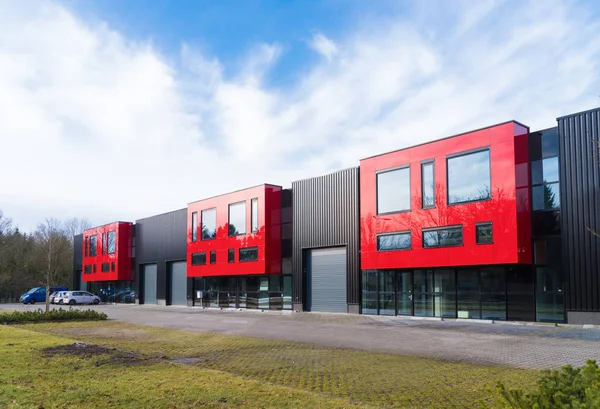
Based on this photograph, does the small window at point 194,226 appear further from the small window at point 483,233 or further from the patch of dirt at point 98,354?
the patch of dirt at point 98,354

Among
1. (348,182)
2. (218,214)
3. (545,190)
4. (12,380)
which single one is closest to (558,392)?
(12,380)

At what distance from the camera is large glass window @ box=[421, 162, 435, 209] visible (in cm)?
2475

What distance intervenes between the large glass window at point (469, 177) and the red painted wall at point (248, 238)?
543 inches

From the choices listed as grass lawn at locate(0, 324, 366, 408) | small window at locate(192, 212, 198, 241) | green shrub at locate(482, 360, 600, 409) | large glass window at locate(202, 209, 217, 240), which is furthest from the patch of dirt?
small window at locate(192, 212, 198, 241)

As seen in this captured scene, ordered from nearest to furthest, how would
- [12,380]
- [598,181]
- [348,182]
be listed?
[12,380], [598,181], [348,182]

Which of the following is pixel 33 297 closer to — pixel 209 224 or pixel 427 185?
pixel 209 224

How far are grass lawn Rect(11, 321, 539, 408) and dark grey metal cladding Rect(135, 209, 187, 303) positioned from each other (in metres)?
28.7

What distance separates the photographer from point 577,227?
20.1 metres

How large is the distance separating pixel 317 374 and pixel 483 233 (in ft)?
46.2

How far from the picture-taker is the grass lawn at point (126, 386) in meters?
7.63

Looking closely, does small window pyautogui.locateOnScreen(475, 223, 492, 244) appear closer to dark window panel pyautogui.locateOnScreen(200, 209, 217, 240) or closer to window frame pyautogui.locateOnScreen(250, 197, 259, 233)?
window frame pyautogui.locateOnScreen(250, 197, 259, 233)

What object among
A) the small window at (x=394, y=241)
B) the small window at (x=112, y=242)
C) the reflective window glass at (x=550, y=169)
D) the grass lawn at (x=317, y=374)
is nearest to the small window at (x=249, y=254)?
the small window at (x=394, y=241)

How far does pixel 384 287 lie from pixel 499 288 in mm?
6443

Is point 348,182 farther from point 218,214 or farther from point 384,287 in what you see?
point 218,214
